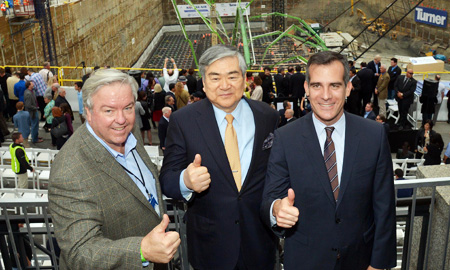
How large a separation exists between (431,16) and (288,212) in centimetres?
2676

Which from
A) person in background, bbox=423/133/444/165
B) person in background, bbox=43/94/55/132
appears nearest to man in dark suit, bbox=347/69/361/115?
person in background, bbox=423/133/444/165

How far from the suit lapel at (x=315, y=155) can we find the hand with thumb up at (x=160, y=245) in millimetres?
785

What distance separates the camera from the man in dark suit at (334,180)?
2.18m

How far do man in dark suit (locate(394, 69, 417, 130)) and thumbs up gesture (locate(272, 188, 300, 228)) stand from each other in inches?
354

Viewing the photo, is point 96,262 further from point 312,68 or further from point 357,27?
point 357,27

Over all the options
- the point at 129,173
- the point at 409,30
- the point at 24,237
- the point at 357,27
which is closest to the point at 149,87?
the point at 24,237

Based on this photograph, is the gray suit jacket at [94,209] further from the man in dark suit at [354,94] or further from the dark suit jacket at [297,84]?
the man in dark suit at [354,94]

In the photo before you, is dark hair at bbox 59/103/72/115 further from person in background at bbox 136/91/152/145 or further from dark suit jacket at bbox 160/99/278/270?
dark suit jacket at bbox 160/99/278/270

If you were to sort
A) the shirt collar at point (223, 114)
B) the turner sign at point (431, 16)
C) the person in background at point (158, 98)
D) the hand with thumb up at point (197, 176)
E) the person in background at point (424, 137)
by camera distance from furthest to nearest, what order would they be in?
the turner sign at point (431, 16)
the person in background at point (158, 98)
the person in background at point (424, 137)
the shirt collar at point (223, 114)
the hand with thumb up at point (197, 176)

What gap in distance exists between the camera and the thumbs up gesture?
6.52 ft

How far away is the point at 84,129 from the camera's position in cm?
206

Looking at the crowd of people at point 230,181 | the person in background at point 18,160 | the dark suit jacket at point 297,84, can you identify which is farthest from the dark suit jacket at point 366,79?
the crowd of people at point 230,181

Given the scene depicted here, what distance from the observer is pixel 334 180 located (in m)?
2.21

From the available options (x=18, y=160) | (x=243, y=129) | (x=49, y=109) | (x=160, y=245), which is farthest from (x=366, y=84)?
(x=160, y=245)
